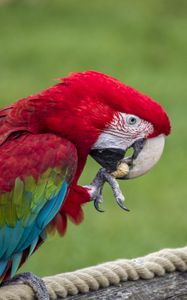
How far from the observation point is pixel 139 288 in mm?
2133

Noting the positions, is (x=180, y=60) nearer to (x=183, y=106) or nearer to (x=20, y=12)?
(x=183, y=106)

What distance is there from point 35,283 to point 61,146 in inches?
12.8

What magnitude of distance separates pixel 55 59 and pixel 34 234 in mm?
5307

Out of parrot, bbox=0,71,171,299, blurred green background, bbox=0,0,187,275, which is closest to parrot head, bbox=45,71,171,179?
parrot, bbox=0,71,171,299

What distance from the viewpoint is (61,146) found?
2.25m

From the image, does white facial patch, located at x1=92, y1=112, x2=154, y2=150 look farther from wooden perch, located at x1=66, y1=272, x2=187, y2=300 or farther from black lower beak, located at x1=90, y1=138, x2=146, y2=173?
wooden perch, located at x1=66, y1=272, x2=187, y2=300

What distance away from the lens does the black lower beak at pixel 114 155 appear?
234cm

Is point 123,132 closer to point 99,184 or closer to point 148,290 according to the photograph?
point 99,184

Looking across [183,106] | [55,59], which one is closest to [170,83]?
[183,106]

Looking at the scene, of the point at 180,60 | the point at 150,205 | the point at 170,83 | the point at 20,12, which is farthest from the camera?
the point at 20,12

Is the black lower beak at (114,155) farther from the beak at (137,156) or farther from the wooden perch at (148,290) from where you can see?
the wooden perch at (148,290)

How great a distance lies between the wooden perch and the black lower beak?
304 millimetres

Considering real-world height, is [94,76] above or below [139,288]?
above

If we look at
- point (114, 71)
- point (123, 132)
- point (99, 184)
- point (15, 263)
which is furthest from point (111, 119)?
point (114, 71)
